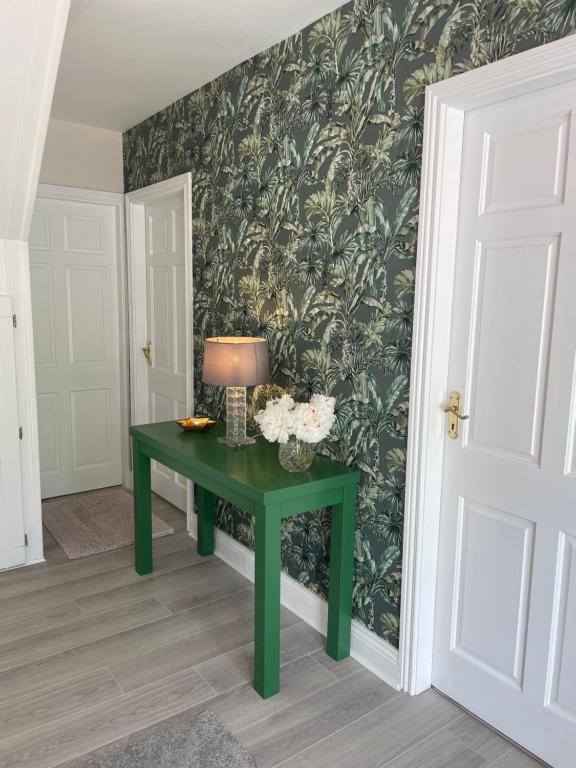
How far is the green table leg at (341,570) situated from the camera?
2244 mm

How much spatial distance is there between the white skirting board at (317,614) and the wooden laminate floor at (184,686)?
0.04m

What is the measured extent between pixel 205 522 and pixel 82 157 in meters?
2.53

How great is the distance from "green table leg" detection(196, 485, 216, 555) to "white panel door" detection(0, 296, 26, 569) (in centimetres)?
92

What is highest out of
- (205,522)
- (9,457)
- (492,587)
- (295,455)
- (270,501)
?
(295,455)

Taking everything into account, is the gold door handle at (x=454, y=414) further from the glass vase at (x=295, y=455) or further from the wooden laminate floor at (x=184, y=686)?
the wooden laminate floor at (x=184, y=686)

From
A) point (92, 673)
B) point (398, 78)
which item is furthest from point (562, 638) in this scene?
point (398, 78)

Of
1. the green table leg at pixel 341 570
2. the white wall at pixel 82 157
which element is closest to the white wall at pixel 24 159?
the white wall at pixel 82 157

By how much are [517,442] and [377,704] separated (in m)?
1.08

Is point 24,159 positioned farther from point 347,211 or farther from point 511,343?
point 511,343

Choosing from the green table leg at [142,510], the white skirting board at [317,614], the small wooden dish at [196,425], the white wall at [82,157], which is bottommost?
the white skirting board at [317,614]

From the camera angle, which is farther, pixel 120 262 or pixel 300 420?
pixel 120 262

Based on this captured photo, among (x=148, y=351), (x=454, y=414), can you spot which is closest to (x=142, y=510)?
(x=148, y=351)

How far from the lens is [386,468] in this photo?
7.12 ft

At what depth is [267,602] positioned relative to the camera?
6.79ft
